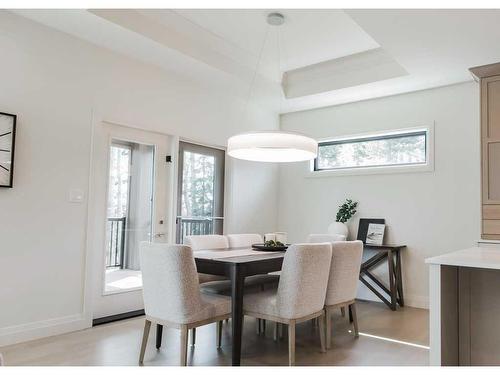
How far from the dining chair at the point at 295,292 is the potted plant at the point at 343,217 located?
224cm

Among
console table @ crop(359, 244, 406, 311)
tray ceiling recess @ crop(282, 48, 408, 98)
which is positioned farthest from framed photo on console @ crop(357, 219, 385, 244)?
tray ceiling recess @ crop(282, 48, 408, 98)

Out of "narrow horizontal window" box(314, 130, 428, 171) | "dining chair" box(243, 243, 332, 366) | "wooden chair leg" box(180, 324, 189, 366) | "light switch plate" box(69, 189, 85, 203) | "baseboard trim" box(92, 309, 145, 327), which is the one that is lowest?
"baseboard trim" box(92, 309, 145, 327)

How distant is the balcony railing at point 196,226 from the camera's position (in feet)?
15.7

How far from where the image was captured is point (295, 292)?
2.80 m

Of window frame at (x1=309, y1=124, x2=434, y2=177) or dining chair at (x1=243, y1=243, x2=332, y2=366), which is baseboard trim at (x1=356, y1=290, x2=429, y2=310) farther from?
dining chair at (x1=243, y1=243, x2=332, y2=366)

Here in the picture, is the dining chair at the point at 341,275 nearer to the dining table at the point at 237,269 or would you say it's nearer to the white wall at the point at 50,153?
the dining table at the point at 237,269

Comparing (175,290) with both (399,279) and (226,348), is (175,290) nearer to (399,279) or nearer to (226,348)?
(226,348)

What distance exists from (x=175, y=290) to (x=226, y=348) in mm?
861

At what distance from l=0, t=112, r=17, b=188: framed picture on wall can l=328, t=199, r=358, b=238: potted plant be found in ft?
11.7

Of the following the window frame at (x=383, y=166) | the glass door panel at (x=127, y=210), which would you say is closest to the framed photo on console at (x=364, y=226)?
the window frame at (x=383, y=166)

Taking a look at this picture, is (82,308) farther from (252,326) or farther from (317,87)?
(317,87)

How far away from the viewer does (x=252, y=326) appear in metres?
3.84

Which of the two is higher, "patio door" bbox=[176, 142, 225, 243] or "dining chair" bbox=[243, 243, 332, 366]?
"patio door" bbox=[176, 142, 225, 243]

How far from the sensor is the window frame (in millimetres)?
4844
